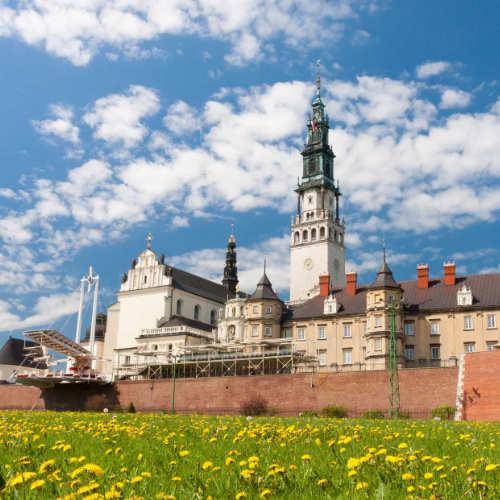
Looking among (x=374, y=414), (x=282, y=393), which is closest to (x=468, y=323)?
(x=374, y=414)

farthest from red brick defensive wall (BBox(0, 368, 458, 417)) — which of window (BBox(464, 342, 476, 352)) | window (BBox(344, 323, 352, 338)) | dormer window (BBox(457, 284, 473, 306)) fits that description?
dormer window (BBox(457, 284, 473, 306))

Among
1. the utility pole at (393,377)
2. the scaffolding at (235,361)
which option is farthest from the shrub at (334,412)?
the scaffolding at (235,361)

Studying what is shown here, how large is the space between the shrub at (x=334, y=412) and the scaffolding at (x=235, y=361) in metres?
11.3

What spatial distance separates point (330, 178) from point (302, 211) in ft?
25.1

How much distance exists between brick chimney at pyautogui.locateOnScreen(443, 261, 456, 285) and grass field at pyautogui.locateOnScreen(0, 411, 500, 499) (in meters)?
54.7

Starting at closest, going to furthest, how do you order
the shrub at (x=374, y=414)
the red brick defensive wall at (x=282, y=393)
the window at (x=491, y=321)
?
the shrub at (x=374, y=414), the red brick defensive wall at (x=282, y=393), the window at (x=491, y=321)

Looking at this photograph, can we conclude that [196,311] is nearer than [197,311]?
Yes

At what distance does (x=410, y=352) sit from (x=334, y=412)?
1692 cm

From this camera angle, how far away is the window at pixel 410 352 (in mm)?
62594

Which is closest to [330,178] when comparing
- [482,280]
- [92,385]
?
[482,280]

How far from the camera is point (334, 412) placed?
48.8 meters

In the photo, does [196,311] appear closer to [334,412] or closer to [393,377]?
[334,412]

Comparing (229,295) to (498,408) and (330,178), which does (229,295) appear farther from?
(498,408)

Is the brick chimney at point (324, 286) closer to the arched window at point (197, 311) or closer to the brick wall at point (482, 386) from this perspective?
the arched window at point (197, 311)
